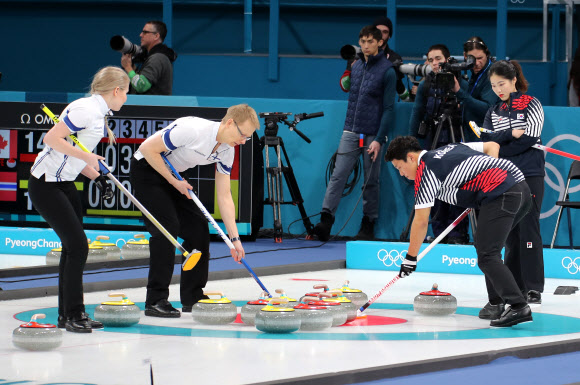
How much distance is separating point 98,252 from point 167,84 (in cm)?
289

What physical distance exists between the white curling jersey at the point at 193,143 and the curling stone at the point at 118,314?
867 millimetres

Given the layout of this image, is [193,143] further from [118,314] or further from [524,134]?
[524,134]

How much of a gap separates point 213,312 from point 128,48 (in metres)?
4.84

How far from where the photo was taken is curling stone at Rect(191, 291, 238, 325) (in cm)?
521

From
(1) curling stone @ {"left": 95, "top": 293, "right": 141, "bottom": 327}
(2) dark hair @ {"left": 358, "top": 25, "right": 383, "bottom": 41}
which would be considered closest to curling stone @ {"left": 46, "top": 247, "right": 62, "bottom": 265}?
(1) curling stone @ {"left": 95, "top": 293, "right": 141, "bottom": 327}

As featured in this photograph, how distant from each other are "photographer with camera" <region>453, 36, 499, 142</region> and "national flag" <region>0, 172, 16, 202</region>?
13.9 ft

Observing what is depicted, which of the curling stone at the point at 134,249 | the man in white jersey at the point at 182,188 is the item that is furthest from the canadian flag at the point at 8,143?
the man in white jersey at the point at 182,188

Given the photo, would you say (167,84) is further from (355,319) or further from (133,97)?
(355,319)

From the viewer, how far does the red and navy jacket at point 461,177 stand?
5.18 meters

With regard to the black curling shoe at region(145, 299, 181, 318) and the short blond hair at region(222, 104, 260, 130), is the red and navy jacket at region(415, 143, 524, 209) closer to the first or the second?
the short blond hair at region(222, 104, 260, 130)

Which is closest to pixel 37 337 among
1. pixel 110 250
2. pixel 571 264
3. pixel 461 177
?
pixel 461 177

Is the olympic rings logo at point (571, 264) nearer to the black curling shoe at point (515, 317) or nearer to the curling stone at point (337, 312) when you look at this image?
the black curling shoe at point (515, 317)

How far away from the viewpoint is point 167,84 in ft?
32.4

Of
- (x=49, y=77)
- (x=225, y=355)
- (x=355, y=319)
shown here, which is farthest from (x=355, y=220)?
(x=49, y=77)
